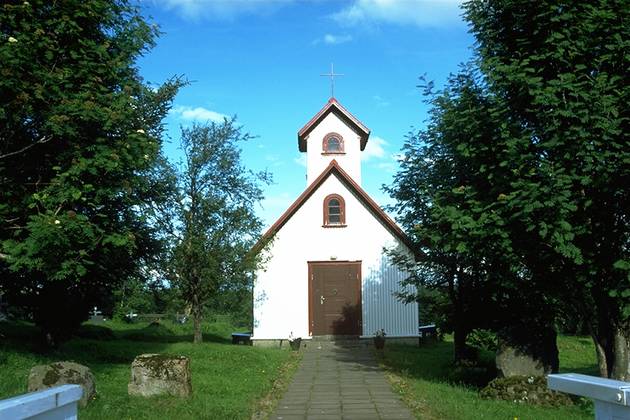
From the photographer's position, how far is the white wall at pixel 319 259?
68.3 feet

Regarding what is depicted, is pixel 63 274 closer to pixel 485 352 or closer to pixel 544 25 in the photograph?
pixel 544 25

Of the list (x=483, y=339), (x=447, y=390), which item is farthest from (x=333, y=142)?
(x=447, y=390)

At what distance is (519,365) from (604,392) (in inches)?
337

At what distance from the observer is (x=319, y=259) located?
21.1m

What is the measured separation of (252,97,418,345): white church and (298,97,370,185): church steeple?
1.93 m

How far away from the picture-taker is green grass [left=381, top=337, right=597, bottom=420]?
28.1 feet

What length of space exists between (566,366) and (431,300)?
4811mm

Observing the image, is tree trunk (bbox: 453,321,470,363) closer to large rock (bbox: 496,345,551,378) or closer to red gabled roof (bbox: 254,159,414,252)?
large rock (bbox: 496,345,551,378)

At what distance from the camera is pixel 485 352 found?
18.4m

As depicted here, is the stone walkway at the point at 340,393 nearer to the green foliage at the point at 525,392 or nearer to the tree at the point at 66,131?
the green foliage at the point at 525,392

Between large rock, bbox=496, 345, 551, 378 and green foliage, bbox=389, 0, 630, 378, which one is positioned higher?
green foliage, bbox=389, 0, 630, 378

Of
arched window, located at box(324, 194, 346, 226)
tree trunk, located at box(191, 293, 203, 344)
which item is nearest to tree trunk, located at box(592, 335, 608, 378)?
tree trunk, located at box(191, 293, 203, 344)

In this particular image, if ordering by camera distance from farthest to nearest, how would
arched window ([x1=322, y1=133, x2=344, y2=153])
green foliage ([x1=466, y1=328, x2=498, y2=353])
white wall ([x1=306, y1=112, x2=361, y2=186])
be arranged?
arched window ([x1=322, y1=133, x2=344, y2=153])
white wall ([x1=306, y1=112, x2=361, y2=186])
green foliage ([x1=466, y1=328, x2=498, y2=353])

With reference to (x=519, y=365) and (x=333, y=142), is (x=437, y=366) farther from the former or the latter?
(x=333, y=142)
